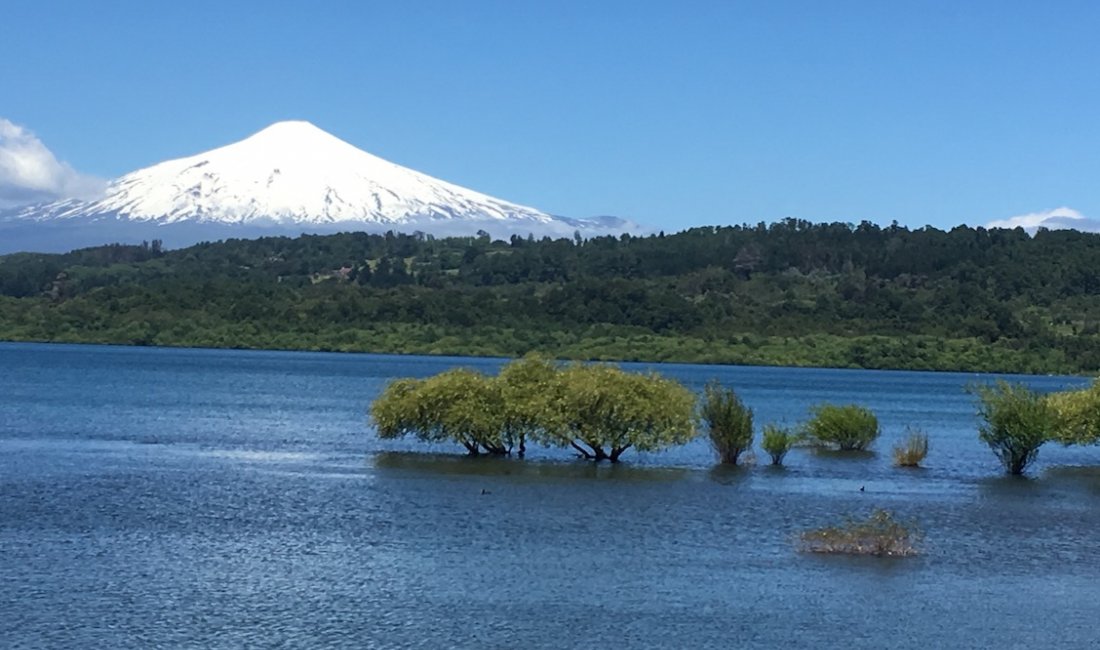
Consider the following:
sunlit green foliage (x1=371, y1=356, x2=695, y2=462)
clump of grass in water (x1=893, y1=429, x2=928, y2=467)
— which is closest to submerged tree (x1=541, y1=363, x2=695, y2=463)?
sunlit green foliage (x1=371, y1=356, x2=695, y2=462)

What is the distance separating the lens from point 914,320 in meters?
196

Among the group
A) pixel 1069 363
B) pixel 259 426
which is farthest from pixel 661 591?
pixel 1069 363

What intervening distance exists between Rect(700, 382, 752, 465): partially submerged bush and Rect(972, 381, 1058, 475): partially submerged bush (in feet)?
25.4

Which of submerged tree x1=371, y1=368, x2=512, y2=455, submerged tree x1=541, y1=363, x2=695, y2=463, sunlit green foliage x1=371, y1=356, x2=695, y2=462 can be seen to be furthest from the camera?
submerged tree x1=371, y1=368, x2=512, y2=455

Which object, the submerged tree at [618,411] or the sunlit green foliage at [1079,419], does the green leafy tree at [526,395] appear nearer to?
the submerged tree at [618,411]

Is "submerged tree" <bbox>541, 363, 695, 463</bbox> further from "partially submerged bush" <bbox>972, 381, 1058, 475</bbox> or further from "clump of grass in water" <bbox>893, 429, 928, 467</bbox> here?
"clump of grass in water" <bbox>893, 429, 928, 467</bbox>

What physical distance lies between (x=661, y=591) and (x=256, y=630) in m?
7.70

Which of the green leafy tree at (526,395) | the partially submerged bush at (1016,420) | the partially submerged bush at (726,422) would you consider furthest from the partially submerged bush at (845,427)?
the green leafy tree at (526,395)

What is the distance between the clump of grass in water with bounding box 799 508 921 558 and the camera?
33906 millimetres

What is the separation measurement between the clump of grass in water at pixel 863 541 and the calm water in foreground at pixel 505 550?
51 cm

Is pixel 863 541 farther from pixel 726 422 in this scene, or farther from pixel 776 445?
pixel 776 445

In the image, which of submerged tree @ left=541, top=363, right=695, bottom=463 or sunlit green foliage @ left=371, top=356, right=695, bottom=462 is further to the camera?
sunlit green foliage @ left=371, top=356, right=695, bottom=462

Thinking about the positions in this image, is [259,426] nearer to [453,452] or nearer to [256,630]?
[453,452]

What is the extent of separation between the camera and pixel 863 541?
34062mm
